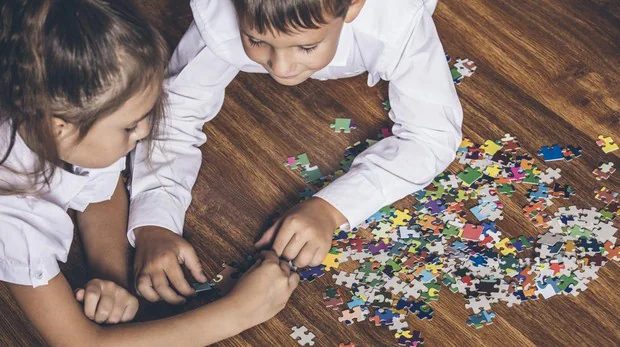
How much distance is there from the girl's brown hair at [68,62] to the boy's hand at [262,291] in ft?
1.57

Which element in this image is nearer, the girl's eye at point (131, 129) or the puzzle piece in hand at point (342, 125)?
the girl's eye at point (131, 129)

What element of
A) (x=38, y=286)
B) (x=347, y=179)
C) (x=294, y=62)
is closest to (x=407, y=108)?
(x=347, y=179)

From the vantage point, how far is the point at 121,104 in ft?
5.26

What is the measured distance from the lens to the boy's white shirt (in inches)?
77.9

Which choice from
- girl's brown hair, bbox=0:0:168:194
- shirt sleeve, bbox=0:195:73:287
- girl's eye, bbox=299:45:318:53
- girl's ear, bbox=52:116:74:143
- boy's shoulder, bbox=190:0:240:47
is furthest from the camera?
boy's shoulder, bbox=190:0:240:47

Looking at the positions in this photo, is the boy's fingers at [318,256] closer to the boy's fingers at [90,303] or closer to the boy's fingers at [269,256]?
the boy's fingers at [269,256]

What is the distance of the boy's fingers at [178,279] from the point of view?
1.92m

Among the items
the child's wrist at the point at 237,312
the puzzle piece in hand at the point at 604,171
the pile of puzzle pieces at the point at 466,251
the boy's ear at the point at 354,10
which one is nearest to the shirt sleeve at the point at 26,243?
the child's wrist at the point at 237,312

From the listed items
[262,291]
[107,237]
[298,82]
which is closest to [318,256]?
[262,291]

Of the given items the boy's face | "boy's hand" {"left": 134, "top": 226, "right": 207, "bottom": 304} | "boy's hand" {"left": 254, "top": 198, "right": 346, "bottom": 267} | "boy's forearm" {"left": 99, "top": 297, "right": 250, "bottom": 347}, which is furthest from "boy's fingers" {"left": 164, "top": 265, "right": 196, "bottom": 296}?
the boy's face

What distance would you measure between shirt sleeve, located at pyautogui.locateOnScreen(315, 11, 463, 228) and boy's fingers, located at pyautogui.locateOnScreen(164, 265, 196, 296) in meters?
0.36

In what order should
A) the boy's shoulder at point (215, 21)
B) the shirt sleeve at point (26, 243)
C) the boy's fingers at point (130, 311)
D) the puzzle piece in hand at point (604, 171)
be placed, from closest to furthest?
the shirt sleeve at point (26, 243)
the boy's fingers at point (130, 311)
the boy's shoulder at point (215, 21)
the puzzle piece in hand at point (604, 171)

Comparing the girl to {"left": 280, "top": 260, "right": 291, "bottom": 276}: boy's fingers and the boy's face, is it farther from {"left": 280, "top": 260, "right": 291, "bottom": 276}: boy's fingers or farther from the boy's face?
the boy's face

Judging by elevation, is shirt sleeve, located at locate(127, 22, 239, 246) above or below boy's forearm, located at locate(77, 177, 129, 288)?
above
